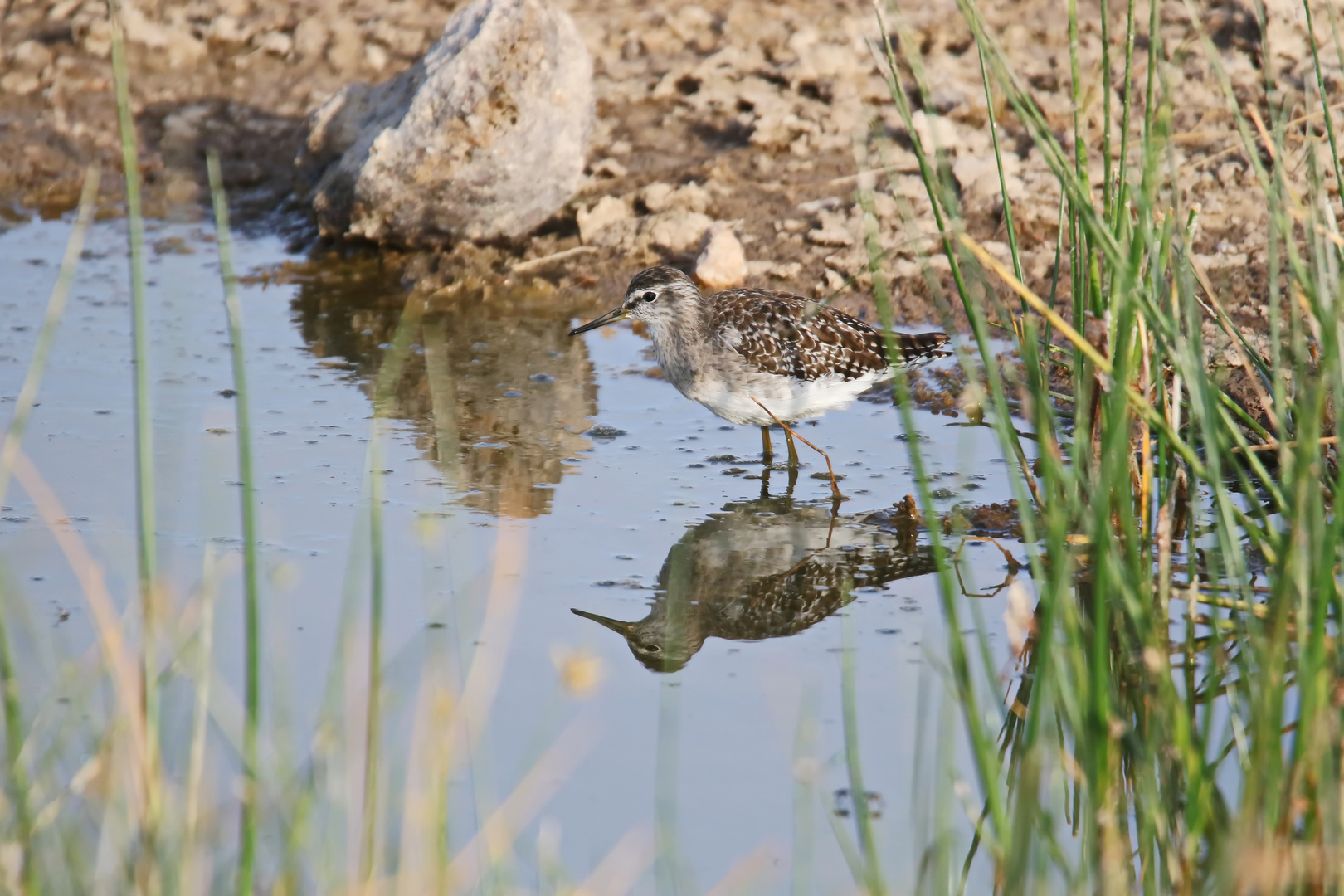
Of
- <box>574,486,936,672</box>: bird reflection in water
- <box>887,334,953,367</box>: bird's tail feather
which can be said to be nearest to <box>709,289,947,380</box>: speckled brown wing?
<box>887,334,953,367</box>: bird's tail feather

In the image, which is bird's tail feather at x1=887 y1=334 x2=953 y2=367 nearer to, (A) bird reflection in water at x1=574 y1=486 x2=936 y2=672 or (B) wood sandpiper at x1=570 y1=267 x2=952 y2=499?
(B) wood sandpiper at x1=570 y1=267 x2=952 y2=499

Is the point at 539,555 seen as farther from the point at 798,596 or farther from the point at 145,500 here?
the point at 145,500

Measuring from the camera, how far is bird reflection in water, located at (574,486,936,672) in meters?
4.92

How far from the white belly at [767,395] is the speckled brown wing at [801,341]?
0.05 m

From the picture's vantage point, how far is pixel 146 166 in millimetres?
10195

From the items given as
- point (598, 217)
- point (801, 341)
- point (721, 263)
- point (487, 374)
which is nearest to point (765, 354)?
point (801, 341)

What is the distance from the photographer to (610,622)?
4945 mm

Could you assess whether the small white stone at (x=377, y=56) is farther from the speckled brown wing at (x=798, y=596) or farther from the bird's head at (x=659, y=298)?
the speckled brown wing at (x=798, y=596)

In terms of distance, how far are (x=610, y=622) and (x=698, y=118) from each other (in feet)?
18.3

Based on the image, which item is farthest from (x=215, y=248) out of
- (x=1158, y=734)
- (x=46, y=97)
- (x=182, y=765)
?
(x=1158, y=734)

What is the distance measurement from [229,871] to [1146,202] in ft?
8.25

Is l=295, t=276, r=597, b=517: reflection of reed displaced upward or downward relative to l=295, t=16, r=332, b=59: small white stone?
downward

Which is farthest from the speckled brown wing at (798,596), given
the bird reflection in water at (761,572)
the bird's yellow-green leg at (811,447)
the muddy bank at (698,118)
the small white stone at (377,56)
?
the small white stone at (377,56)

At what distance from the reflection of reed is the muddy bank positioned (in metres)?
0.38
